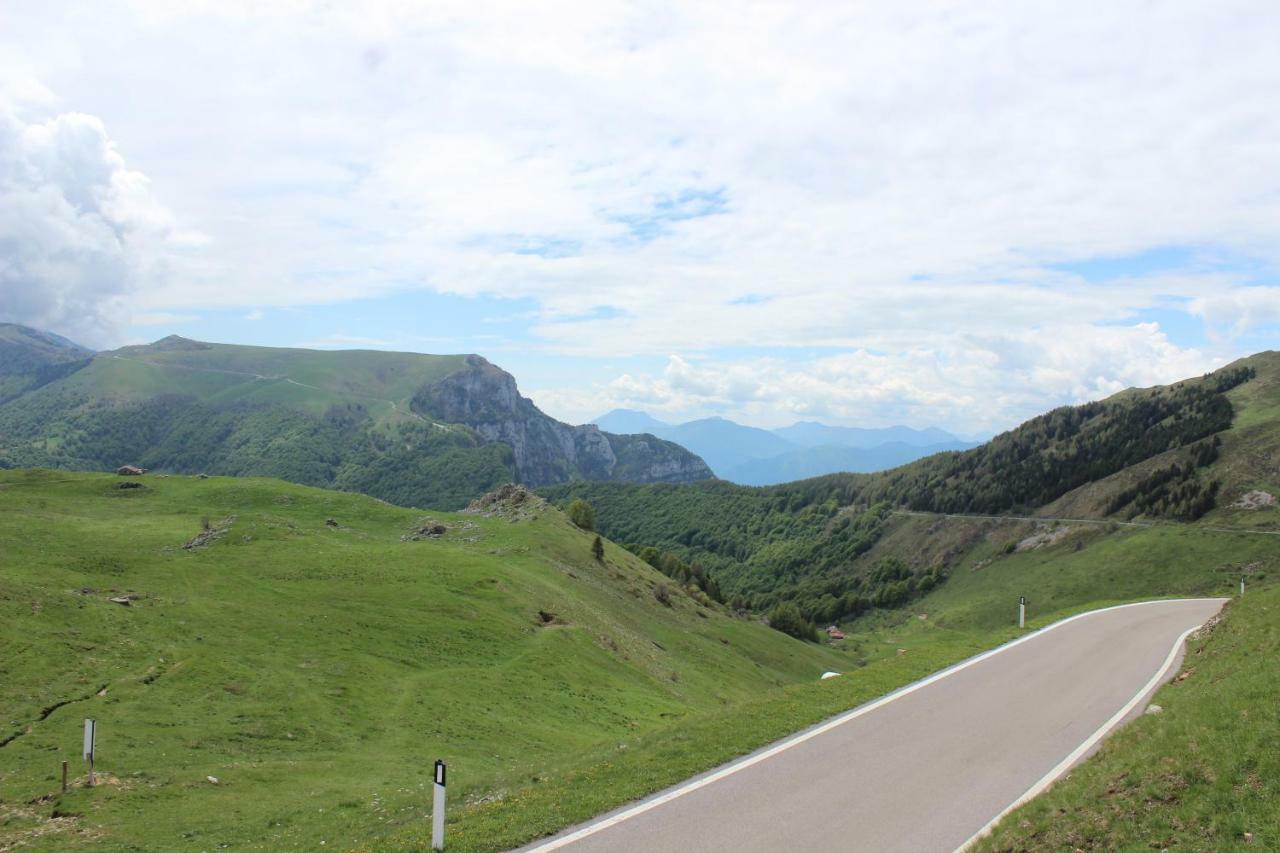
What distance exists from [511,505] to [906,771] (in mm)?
79029

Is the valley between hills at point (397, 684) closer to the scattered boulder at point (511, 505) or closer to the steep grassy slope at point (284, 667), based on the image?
the steep grassy slope at point (284, 667)

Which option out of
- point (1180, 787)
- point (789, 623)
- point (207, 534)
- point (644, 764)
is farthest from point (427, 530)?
point (789, 623)

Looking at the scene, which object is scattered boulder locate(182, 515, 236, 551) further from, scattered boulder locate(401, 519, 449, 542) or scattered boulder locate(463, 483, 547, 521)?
scattered boulder locate(463, 483, 547, 521)

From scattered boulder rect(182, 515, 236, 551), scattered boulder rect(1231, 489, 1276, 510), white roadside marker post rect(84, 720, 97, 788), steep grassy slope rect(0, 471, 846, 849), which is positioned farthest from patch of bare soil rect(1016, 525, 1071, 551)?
white roadside marker post rect(84, 720, 97, 788)

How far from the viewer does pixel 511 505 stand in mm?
93500

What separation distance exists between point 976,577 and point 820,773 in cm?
17291

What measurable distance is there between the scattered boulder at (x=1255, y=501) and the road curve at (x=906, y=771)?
14065 centimetres

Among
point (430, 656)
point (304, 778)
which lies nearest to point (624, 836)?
point (304, 778)

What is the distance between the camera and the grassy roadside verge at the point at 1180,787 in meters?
11.7

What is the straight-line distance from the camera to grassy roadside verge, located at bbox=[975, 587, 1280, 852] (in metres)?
11.7

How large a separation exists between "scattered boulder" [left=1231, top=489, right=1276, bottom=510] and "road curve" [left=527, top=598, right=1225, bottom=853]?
141 meters

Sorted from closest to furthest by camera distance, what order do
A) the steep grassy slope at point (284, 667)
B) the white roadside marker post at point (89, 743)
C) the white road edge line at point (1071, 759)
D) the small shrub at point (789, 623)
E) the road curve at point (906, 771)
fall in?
the white road edge line at point (1071, 759)
the road curve at point (906, 771)
the steep grassy slope at point (284, 667)
the white roadside marker post at point (89, 743)
the small shrub at point (789, 623)

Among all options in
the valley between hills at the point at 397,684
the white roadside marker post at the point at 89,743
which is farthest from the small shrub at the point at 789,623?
the white roadside marker post at the point at 89,743

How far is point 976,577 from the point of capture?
562 feet
